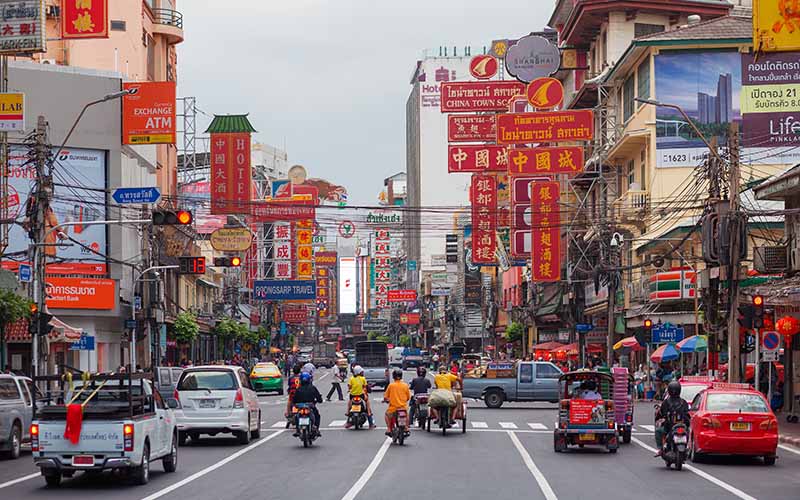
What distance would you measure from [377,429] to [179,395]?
7.75 meters

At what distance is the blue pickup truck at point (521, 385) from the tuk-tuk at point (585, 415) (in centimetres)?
1941

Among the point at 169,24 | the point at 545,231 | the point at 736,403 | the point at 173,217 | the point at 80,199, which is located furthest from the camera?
the point at 169,24

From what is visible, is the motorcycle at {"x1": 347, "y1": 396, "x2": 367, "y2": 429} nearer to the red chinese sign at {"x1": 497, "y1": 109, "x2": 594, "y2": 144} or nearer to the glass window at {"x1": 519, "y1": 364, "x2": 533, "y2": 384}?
the glass window at {"x1": 519, "y1": 364, "x2": 533, "y2": 384}

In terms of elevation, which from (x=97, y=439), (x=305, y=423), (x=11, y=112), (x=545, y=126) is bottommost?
(x=305, y=423)

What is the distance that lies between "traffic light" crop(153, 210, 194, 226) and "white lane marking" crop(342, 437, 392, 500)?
6897 mm

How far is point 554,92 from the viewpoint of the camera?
6706cm

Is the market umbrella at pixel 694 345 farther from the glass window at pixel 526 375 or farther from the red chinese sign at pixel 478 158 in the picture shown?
the red chinese sign at pixel 478 158

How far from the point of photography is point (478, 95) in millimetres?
79000

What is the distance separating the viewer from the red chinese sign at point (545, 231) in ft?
205

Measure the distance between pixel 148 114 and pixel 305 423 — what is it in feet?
115

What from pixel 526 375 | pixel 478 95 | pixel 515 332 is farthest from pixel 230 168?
pixel 526 375

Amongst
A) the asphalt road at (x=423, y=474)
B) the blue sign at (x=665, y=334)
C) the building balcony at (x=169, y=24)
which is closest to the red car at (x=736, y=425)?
the asphalt road at (x=423, y=474)

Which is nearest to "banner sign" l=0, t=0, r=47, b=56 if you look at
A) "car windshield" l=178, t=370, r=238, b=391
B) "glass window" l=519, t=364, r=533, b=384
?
"car windshield" l=178, t=370, r=238, b=391

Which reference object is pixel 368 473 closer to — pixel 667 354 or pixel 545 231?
pixel 667 354
